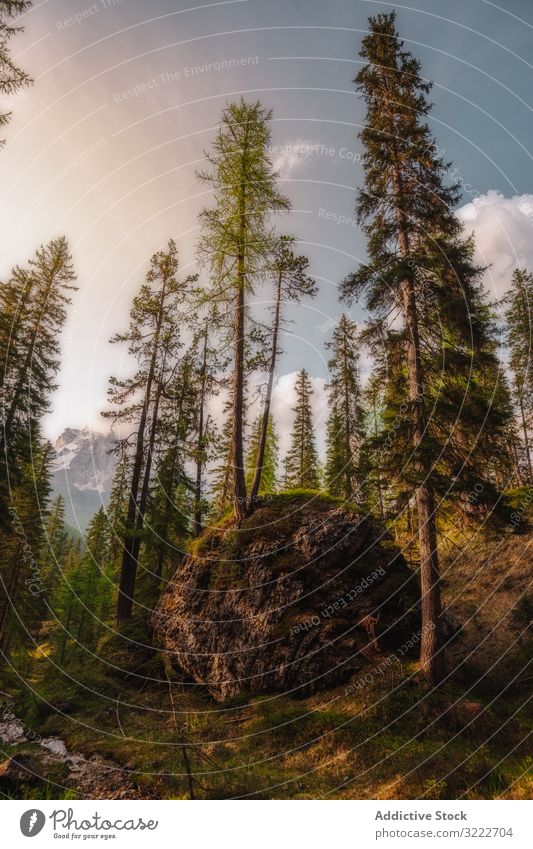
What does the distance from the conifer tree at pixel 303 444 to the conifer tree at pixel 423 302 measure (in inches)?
926

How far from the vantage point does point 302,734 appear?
8.75 meters

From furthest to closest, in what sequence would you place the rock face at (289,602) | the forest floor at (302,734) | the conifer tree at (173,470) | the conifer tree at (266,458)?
the conifer tree at (266,458) → the conifer tree at (173,470) → the rock face at (289,602) → the forest floor at (302,734)

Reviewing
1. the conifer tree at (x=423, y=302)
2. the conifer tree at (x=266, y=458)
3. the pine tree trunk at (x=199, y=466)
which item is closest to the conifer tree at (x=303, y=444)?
the conifer tree at (x=266, y=458)

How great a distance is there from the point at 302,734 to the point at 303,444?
2654cm

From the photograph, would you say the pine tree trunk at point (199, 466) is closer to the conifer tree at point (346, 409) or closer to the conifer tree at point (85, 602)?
the conifer tree at point (346, 409)

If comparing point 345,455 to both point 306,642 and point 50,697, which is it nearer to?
point 306,642

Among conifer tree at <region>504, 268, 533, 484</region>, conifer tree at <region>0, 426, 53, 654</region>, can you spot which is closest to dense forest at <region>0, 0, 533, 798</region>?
conifer tree at <region>0, 426, 53, 654</region>

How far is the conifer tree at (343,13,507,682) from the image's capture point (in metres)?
→ 9.33

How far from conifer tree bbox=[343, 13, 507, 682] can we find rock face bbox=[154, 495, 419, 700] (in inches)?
88.6

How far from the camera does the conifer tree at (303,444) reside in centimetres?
3412

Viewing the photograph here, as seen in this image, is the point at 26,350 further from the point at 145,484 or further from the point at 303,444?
the point at 303,444

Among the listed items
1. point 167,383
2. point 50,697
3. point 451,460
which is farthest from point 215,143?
point 50,697

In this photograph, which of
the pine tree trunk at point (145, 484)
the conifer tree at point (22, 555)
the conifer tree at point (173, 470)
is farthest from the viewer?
the conifer tree at point (22, 555)

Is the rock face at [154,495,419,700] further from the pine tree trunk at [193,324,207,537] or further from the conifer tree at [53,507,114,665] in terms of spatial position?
the conifer tree at [53,507,114,665]
